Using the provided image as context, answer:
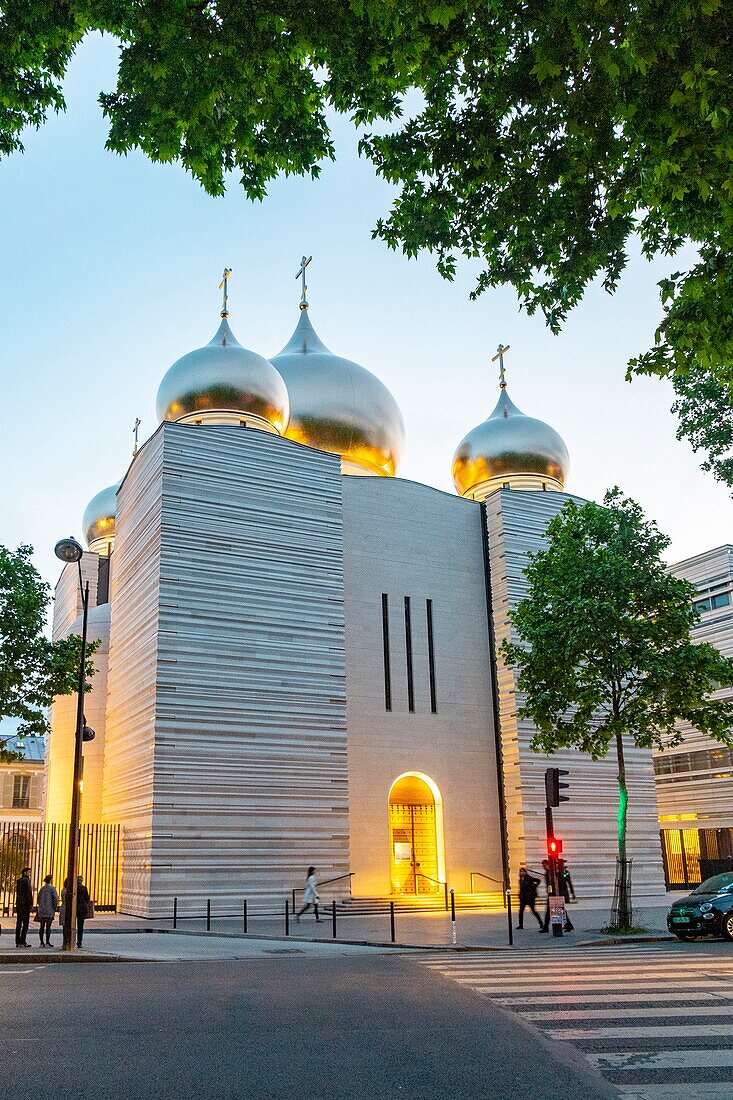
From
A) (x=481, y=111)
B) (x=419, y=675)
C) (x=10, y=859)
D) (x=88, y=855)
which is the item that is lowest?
(x=10, y=859)

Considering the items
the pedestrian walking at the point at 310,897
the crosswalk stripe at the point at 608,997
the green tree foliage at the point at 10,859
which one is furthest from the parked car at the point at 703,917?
the green tree foliage at the point at 10,859

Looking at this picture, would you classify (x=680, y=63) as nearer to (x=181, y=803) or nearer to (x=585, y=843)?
(x=181, y=803)

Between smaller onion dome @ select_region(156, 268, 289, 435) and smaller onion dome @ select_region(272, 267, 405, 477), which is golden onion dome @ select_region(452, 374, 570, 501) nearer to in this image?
smaller onion dome @ select_region(272, 267, 405, 477)

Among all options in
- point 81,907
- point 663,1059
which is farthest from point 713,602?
point 663,1059

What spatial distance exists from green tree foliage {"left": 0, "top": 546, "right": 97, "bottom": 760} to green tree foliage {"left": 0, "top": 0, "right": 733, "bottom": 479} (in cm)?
1582

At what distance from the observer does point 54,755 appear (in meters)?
36.1

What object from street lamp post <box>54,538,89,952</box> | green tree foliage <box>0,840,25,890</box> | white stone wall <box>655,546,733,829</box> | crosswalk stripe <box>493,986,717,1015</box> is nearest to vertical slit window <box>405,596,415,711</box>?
green tree foliage <box>0,840,25,890</box>

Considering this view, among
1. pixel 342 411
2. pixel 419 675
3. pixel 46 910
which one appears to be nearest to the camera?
pixel 46 910

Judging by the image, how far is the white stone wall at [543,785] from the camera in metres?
31.2

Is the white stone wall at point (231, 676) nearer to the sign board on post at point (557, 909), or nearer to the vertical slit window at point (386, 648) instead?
the vertical slit window at point (386, 648)

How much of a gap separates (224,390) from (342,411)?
631 cm

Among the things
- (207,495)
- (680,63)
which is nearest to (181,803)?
(207,495)

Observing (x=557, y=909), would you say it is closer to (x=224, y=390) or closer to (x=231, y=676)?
(x=231, y=676)

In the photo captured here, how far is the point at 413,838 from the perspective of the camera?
3133 cm
